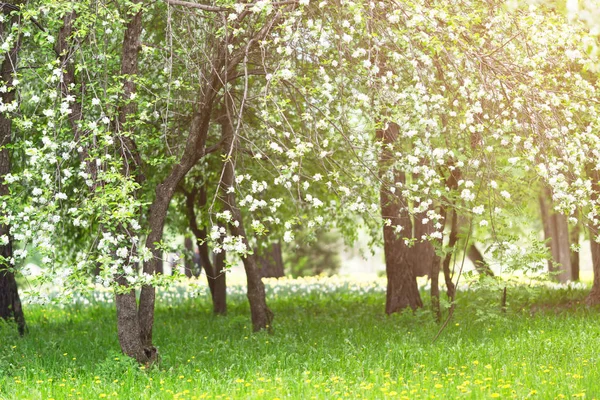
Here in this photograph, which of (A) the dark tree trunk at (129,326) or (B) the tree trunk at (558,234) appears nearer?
(A) the dark tree trunk at (129,326)

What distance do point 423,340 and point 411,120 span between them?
315 cm

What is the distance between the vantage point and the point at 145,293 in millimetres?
9430

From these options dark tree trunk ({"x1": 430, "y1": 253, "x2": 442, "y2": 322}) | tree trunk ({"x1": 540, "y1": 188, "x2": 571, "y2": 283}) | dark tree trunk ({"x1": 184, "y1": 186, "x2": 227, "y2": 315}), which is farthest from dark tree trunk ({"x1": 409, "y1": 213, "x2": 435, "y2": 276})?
tree trunk ({"x1": 540, "y1": 188, "x2": 571, "y2": 283})

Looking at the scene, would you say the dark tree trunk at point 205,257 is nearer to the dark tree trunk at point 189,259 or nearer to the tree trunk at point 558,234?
the dark tree trunk at point 189,259

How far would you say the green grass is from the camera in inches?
289

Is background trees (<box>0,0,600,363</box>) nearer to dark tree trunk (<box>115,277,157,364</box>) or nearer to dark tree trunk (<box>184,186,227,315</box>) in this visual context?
dark tree trunk (<box>115,277,157,364</box>)

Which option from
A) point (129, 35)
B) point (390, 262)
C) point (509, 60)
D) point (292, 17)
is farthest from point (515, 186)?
point (129, 35)

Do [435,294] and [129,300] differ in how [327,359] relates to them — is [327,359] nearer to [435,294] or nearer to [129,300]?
[129,300]

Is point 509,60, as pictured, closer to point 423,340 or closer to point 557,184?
point 557,184

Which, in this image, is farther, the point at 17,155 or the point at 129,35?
the point at 17,155

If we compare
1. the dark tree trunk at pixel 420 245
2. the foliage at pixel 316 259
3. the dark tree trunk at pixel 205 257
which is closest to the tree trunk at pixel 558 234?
the dark tree trunk at pixel 420 245

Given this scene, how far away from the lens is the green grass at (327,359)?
735 centimetres

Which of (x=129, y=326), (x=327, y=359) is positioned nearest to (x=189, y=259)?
(x=129, y=326)

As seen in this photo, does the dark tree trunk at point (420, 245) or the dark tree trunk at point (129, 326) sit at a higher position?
the dark tree trunk at point (420, 245)
